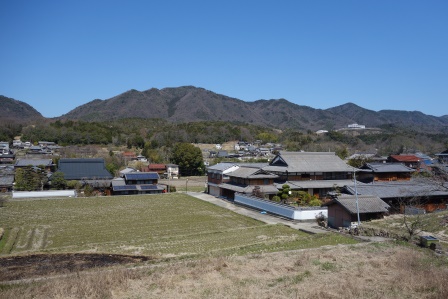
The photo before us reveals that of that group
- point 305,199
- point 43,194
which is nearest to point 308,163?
point 305,199

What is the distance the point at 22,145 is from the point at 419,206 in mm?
89011

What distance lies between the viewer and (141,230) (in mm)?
23766

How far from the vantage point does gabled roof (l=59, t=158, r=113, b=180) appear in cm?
4550

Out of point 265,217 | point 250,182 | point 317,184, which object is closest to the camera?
point 265,217

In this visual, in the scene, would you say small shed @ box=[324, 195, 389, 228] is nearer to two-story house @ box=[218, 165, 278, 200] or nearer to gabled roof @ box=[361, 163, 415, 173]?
two-story house @ box=[218, 165, 278, 200]

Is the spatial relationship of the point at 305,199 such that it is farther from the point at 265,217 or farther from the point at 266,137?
the point at 266,137

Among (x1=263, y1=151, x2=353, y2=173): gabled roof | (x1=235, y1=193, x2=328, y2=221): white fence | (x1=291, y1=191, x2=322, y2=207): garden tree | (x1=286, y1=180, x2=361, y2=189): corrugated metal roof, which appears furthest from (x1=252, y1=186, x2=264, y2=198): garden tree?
(x1=263, y1=151, x2=353, y2=173): gabled roof

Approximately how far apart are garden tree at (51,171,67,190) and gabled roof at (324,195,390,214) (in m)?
31.6

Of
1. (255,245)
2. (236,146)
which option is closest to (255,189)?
(255,245)

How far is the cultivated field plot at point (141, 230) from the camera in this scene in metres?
19.0

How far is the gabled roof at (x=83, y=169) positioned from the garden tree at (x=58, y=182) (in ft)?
6.98

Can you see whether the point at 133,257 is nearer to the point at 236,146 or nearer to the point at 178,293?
the point at 178,293

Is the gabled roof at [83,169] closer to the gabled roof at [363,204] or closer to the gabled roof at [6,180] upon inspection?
the gabled roof at [6,180]

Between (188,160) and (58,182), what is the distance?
2368 cm
